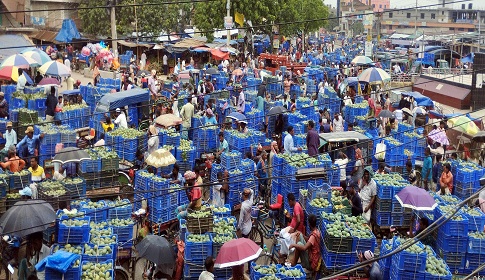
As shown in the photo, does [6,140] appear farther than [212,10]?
No

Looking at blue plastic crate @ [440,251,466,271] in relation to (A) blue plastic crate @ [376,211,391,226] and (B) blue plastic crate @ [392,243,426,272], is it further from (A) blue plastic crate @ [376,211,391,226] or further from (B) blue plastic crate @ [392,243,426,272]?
(A) blue plastic crate @ [376,211,391,226]

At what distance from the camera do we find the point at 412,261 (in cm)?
935

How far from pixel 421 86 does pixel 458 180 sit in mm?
20894

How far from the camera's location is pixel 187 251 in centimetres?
977

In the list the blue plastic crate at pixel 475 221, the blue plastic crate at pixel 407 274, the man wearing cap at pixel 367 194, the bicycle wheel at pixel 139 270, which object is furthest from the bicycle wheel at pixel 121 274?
the blue plastic crate at pixel 475 221

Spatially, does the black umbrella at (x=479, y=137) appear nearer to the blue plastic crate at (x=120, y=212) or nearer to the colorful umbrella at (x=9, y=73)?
the blue plastic crate at (x=120, y=212)

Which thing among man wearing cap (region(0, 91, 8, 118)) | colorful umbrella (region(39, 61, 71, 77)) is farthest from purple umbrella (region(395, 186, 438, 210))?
colorful umbrella (region(39, 61, 71, 77))

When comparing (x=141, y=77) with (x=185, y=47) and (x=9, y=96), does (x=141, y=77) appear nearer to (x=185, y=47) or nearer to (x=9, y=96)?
(x=9, y=96)

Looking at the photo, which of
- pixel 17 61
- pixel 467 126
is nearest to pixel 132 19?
pixel 17 61

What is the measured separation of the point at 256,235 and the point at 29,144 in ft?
23.2

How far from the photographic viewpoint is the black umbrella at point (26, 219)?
30.8ft

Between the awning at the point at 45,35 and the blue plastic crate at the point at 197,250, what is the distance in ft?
121

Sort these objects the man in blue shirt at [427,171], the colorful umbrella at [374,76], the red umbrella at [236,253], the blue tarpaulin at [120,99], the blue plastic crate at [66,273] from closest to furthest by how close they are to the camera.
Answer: the blue plastic crate at [66,273]
the red umbrella at [236,253]
the man in blue shirt at [427,171]
the blue tarpaulin at [120,99]
the colorful umbrella at [374,76]

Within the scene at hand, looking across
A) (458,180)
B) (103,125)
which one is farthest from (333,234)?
(103,125)
